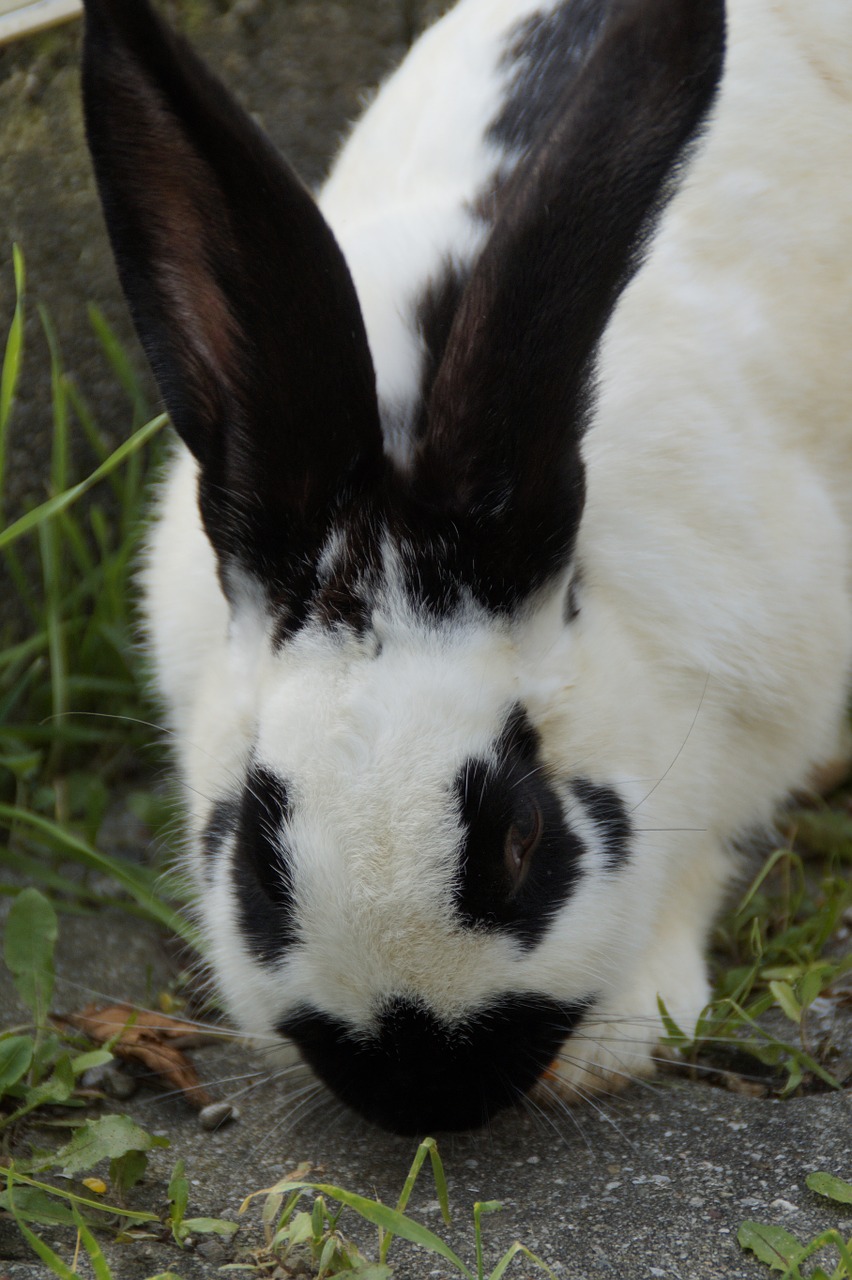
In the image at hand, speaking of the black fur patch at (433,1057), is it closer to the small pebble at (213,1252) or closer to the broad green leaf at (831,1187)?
the small pebble at (213,1252)

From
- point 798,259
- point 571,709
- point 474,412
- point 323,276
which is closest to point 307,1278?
point 571,709

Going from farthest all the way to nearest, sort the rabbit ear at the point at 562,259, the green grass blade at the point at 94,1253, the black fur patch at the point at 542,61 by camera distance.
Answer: the black fur patch at the point at 542,61 < the rabbit ear at the point at 562,259 < the green grass blade at the point at 94,1253

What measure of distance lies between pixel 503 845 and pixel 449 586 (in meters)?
0.34

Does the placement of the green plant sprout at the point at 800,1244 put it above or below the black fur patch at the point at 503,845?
below

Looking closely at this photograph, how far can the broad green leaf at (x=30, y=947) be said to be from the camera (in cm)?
214

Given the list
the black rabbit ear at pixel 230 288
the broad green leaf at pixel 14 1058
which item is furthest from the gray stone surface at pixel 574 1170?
the black rabbit ear at pixel 230 288

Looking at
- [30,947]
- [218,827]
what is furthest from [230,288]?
[30,947]

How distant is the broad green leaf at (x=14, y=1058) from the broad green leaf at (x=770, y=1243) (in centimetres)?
93

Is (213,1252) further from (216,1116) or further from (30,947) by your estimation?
(30,947)

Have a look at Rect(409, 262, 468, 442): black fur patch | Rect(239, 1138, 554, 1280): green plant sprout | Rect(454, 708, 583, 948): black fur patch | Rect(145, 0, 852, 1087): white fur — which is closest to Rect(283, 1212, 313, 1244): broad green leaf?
Rect(239, 1138, 554, 1280): green plant sprout

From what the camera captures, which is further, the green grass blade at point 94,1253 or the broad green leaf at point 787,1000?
the broad green leaf at point 787,1000

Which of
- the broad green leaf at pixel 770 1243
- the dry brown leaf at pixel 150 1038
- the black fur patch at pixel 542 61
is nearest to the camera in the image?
the broad green leaf at pixel 770 1243

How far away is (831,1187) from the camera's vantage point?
180cm

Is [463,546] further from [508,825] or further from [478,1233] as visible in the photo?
[478,1233]
